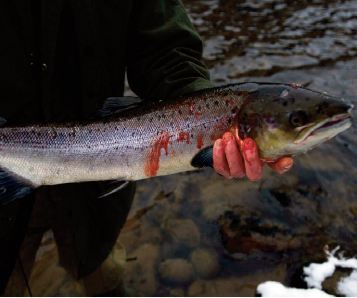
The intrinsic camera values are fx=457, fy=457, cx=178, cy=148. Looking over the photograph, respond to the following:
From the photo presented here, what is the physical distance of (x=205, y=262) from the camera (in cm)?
389

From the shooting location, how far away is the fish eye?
78.6 inches

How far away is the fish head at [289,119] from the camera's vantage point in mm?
1975

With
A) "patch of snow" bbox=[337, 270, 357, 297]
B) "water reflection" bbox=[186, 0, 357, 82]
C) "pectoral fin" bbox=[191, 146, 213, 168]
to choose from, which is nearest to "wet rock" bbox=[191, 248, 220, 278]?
"patch of snow" bbox=[337, 270, 357, 297]

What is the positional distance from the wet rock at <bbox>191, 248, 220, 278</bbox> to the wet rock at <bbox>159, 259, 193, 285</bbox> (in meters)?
0.06

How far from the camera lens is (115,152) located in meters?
2.35

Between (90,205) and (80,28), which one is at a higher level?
(80,28)

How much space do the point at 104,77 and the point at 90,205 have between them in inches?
31.5

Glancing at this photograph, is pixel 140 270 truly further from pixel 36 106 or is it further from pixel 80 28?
pixel 80 28

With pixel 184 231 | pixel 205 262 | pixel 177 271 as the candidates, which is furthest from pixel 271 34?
pixel 177 271

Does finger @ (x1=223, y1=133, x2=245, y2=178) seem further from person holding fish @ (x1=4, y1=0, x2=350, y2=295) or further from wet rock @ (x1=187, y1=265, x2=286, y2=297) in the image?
wet rock @ (x1=187, y1=265, x2=286, y2=297)

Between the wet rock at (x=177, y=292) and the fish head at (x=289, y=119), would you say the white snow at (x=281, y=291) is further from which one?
the fish head at (x=289, y=119)

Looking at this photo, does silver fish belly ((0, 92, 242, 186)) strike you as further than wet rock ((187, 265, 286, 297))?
No

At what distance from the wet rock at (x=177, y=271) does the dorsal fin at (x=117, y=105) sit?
6.26 ft

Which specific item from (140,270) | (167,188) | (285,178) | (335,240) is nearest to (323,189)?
(285,178)
